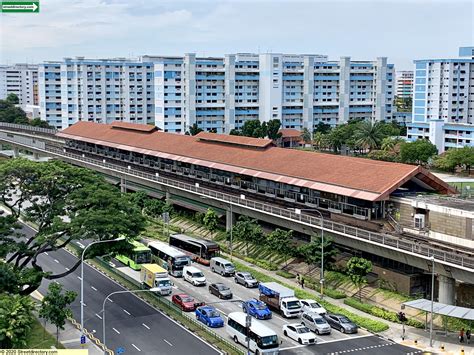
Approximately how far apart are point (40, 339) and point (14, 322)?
6.63 m

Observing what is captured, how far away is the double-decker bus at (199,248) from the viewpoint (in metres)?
65.8

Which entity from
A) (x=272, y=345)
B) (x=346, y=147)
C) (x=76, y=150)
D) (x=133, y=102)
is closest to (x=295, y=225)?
(x=272, y=345)

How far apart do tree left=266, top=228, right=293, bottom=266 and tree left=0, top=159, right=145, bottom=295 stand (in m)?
14.7

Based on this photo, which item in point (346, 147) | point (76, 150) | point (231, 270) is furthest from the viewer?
point (346, 147)

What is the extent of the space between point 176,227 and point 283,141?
82728 mm

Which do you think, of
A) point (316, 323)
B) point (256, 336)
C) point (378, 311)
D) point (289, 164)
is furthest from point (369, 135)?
point (256, 336)

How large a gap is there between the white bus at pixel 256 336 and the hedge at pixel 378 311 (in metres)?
10.3

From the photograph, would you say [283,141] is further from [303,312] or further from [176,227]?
[303,312]

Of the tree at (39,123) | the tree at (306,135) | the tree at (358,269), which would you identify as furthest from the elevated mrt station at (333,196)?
the tree at (39,123)

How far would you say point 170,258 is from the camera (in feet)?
206

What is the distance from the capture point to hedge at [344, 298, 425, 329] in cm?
4806

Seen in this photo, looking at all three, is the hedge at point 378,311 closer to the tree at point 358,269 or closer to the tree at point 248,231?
the tree at point 358,269

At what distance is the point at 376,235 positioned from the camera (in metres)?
53.2

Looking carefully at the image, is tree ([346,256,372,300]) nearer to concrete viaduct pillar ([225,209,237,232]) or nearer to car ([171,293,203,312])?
car ([171,293,203,312])
